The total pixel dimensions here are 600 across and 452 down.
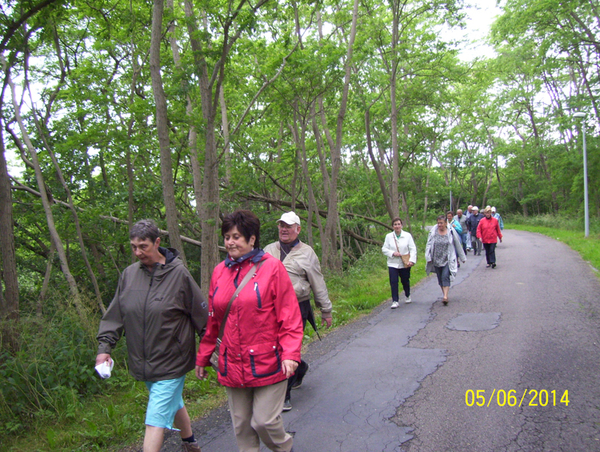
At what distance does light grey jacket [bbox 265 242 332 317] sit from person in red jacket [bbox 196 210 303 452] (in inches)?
49.5

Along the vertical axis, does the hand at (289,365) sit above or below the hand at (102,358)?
below

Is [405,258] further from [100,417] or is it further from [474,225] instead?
[474,225]

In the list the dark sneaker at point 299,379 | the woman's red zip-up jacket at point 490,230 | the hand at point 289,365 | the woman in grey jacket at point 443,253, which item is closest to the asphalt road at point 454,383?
the dark sneaker at point 299,379

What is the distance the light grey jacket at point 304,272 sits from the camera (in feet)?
14.3

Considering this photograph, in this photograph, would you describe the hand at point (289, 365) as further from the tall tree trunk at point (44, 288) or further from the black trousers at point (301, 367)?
the tall tree trunk at point (44, 288)

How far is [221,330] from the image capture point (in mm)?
3113

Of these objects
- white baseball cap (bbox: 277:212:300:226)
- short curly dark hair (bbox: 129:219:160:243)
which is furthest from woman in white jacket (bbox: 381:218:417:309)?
short curly dark hair (bbox: 129:219:160:243)

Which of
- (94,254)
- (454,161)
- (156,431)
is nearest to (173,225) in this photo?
(156,431)

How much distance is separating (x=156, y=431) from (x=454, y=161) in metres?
34.7

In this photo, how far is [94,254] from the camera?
13086mm

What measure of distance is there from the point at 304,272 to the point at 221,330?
143 cm

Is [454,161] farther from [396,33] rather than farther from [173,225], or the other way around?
[173,225]

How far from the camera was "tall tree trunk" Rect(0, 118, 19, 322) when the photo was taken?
5504 millimetres

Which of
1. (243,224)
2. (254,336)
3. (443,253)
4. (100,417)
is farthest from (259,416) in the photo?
(443,253)
